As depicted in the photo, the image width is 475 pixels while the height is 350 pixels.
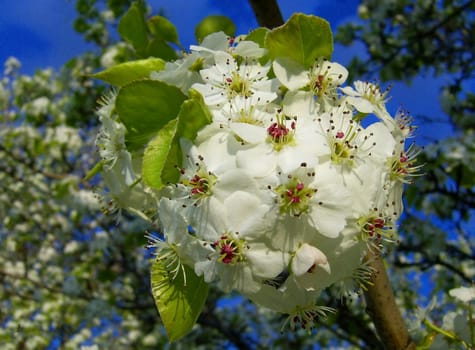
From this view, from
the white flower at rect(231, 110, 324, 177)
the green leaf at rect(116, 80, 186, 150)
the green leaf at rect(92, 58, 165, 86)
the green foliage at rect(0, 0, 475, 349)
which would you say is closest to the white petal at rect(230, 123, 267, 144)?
the white flower at rect(231, 110, 324, 177)

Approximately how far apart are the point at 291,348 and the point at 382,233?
502 centimetres

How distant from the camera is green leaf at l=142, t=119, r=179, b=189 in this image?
1076mm

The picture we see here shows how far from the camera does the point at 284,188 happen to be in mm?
898

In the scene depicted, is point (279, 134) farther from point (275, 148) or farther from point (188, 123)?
point (188, 123)

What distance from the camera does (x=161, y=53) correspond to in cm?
154

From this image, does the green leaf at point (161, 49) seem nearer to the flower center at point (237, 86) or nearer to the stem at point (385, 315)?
the flower center at point (237, 86)

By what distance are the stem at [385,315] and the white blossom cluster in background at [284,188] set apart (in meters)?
0.14

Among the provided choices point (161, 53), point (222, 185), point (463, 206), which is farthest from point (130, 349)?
Answer: point (222, 185)

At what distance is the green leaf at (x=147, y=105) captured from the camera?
3.63 feet

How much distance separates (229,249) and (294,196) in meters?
0.15

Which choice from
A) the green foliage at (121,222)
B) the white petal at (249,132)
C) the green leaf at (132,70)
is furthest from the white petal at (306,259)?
the green foliage at (121,222)

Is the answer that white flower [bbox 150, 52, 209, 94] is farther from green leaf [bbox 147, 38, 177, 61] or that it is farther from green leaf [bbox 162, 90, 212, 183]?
green leaf [bbox 147, 38, 177, 61]

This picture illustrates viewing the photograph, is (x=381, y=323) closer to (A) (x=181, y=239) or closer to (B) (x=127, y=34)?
(A) (x=181, y=239)

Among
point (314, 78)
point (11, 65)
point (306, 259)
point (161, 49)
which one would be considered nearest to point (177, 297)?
point (306, 259)
